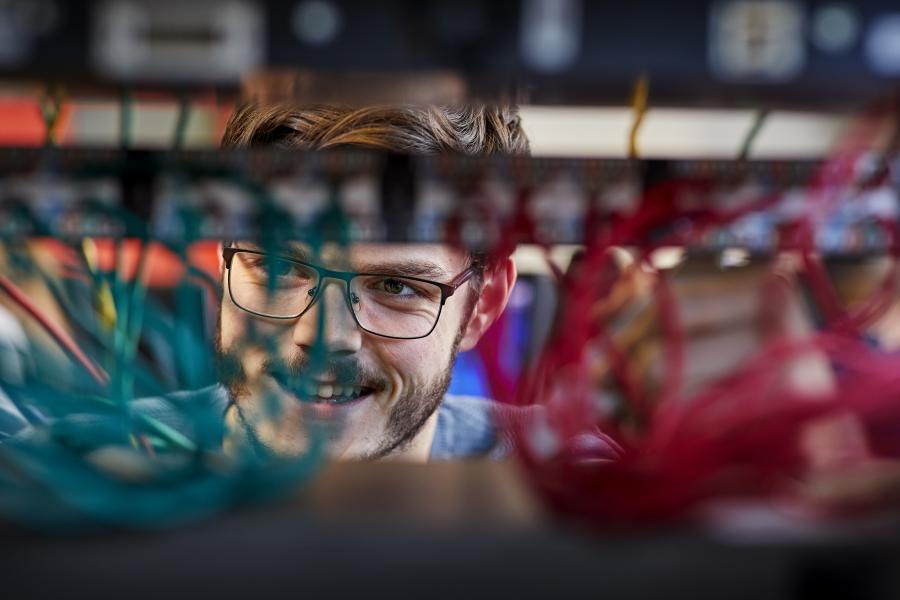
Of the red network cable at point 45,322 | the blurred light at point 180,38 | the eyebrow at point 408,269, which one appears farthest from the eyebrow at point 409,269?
the blurred light at point 180,38

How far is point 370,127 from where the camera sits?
87cm

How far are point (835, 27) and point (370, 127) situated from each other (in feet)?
1.95

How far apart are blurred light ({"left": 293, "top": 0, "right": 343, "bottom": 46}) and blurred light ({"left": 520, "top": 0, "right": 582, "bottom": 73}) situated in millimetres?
94

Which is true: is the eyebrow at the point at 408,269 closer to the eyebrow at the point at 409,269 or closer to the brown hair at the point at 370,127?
the eyebrow at the point at 409,269

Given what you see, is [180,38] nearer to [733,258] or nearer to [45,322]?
[45,322]

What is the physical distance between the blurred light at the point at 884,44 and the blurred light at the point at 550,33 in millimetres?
154

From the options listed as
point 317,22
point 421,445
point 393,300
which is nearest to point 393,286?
point 393,300

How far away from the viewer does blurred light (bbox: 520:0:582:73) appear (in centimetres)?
34

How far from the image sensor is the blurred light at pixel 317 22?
350 mm

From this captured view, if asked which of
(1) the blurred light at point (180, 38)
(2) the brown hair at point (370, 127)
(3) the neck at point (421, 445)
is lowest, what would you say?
(1) the blurred light at point (180, 38)

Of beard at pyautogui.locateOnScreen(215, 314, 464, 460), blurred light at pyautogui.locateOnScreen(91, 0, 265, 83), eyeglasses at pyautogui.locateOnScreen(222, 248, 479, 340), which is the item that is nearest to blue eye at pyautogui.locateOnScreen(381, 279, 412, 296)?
eyeglasses at pyautogui.locateOnScreen(222, 248, 479, 340)

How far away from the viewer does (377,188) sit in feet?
1.68

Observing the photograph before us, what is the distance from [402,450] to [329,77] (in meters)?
0.78

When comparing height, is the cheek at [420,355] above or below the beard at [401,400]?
above
